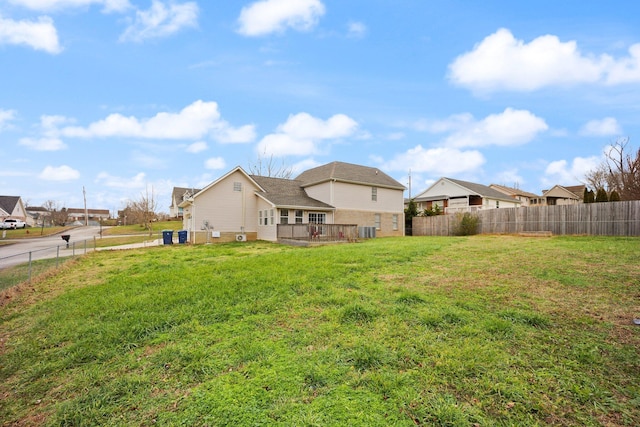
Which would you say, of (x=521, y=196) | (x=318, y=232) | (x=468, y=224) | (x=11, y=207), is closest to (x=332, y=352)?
(x=318, y=232)

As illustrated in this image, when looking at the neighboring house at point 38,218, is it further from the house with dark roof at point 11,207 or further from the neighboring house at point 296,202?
the neighboring house at point 296,202

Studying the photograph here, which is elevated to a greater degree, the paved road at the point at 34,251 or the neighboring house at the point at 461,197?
the neighboring house at the point at 461,197

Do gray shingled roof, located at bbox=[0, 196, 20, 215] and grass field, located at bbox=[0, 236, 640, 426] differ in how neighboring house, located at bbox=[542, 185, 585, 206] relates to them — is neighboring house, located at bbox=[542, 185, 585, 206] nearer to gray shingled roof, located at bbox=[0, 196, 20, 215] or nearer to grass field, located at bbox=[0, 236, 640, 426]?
grass field, located at bbox=[0, 236, 640, 426]

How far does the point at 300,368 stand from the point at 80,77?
1647 cm

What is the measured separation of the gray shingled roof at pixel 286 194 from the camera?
22.9 meters

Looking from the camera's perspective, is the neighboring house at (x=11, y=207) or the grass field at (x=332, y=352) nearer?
the grass field at (x=332, y=352)

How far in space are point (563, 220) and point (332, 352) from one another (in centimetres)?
2278

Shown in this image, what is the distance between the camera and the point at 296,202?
23312 millimetres

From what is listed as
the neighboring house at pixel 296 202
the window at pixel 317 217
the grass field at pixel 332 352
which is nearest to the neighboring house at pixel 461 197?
the neighboring house at pixel 296 202

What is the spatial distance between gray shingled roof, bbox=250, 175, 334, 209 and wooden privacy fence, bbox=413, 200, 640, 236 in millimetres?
12062

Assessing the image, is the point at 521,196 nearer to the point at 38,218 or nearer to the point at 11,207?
the point at 11,207

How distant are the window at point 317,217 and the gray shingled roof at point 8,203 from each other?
61.1 m

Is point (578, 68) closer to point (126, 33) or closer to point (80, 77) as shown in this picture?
point (126, 33)

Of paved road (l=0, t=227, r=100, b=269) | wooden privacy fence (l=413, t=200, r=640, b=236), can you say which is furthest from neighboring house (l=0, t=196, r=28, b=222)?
wooden privacy fence (l=413, t=200, r=640, b=236)
